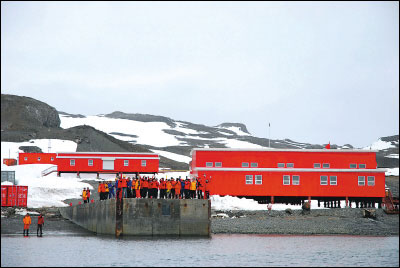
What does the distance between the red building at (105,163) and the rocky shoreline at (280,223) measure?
3127 centimetres

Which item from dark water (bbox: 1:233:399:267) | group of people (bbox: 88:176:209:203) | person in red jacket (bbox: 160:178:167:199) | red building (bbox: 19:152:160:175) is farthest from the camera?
red building (bbox: 19:152:160:175)

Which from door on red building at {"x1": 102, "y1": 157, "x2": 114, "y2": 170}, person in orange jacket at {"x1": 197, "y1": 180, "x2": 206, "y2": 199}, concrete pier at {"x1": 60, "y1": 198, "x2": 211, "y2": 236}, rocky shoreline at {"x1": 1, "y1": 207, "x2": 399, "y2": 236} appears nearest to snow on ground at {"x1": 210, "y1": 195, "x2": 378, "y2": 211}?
rocky shoreline at {"x1": 1, "y1": 207, "x2": 399, "y2": 236}

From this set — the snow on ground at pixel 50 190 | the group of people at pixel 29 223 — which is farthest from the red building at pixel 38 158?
the group of people at pixel 29 223

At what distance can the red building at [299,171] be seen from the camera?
63.8 m

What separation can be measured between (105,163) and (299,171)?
36.0 metres

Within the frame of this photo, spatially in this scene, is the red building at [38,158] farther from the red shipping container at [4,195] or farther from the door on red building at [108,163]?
the red shipping container at [4,195]

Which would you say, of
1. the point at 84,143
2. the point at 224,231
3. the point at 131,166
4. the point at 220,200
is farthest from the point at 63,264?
the point at 84,143

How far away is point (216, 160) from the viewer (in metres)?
64.1

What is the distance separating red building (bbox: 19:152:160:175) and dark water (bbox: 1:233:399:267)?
4546 centimetres

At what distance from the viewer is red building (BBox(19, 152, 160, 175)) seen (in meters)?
89.1

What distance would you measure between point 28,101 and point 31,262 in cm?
17583

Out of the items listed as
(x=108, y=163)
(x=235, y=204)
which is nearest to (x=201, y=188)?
(x=235, y=204)

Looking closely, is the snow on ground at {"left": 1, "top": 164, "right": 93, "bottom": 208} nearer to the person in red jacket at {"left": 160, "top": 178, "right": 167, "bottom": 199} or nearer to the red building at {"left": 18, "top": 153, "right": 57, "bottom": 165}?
the person in red jacket at {"left": 160, "top": 178, "right": 167, "bottom": 199}

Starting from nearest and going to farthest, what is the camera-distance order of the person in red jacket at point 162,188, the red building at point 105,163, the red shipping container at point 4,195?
the person in red jacket at point 162,188 → the red shipping container at point 4,195 → the red building at point 105,163
